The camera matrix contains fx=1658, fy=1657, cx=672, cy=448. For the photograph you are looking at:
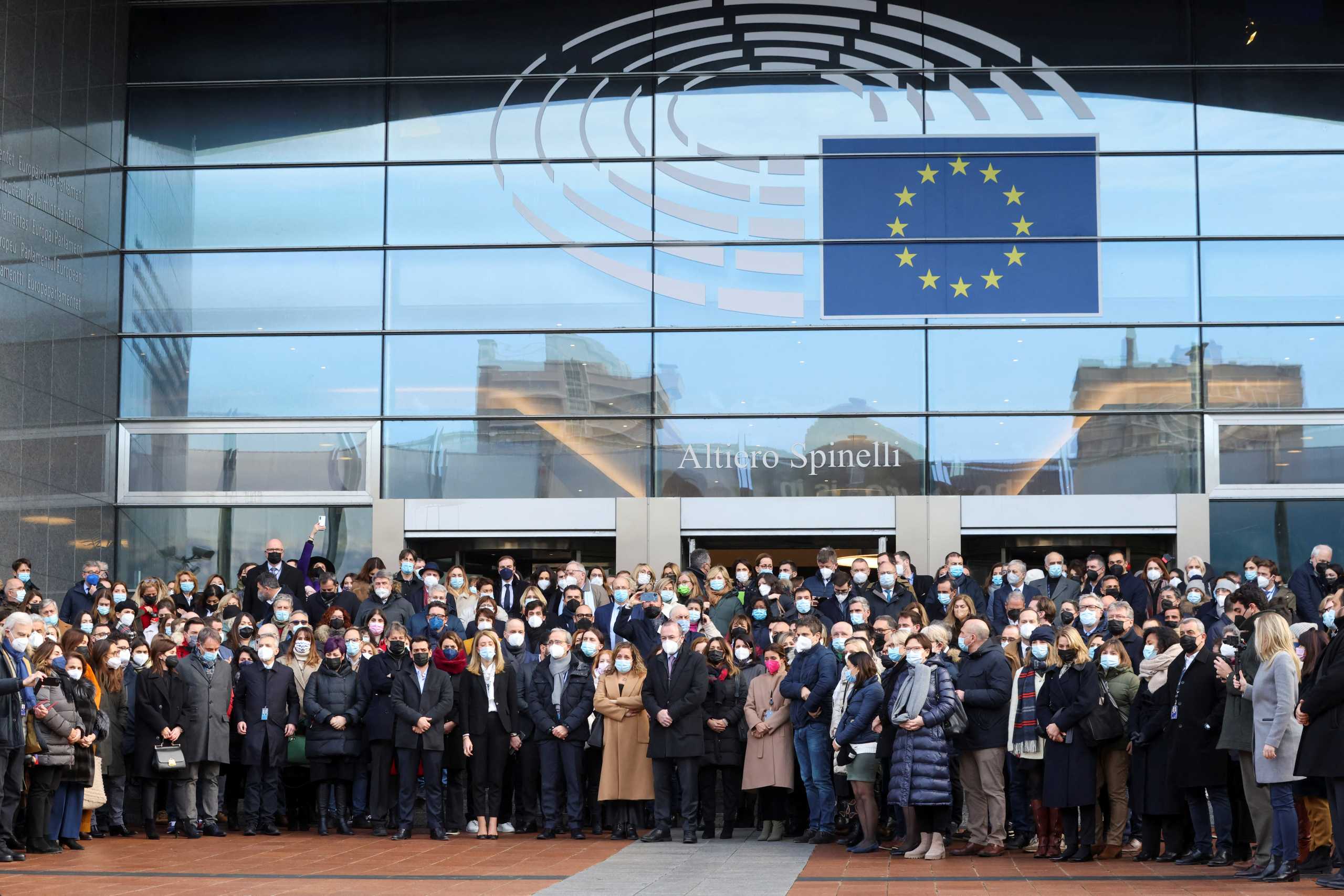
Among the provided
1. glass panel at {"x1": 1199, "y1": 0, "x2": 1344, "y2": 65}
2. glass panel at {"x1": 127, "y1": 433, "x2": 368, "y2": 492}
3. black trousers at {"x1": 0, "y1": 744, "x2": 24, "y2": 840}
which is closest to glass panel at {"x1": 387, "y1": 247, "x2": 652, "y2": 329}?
glass panel at {"x1": 127, "y1": 433, "x2": 368, "y2": 492}

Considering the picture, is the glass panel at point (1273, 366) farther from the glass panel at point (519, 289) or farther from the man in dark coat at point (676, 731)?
A: the man in dark coat at point (676, 731)

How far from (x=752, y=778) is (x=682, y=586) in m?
4.30

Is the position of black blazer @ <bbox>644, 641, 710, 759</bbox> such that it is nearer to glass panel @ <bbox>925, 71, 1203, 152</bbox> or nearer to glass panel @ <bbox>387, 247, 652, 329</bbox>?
glass panel @ <bbox>387, 247, 652, 329</bbox>

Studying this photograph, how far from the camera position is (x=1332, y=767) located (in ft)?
33.8

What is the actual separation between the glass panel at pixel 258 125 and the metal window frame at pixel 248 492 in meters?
4.04

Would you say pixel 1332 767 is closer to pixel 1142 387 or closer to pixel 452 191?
pixel 1142 387

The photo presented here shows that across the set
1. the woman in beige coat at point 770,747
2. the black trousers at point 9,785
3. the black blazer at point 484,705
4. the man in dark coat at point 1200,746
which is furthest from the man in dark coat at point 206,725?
the man in dark coat at point 1200,746

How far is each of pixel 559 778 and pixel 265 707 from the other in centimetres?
279

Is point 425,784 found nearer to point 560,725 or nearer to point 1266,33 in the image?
point 560,725

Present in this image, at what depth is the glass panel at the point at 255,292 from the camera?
24.6 metres

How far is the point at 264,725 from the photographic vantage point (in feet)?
49.7

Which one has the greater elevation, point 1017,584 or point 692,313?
point 692,313

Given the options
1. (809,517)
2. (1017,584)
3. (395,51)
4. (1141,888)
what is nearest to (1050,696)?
(1141,888)

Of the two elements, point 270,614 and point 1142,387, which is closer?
point 270,614
